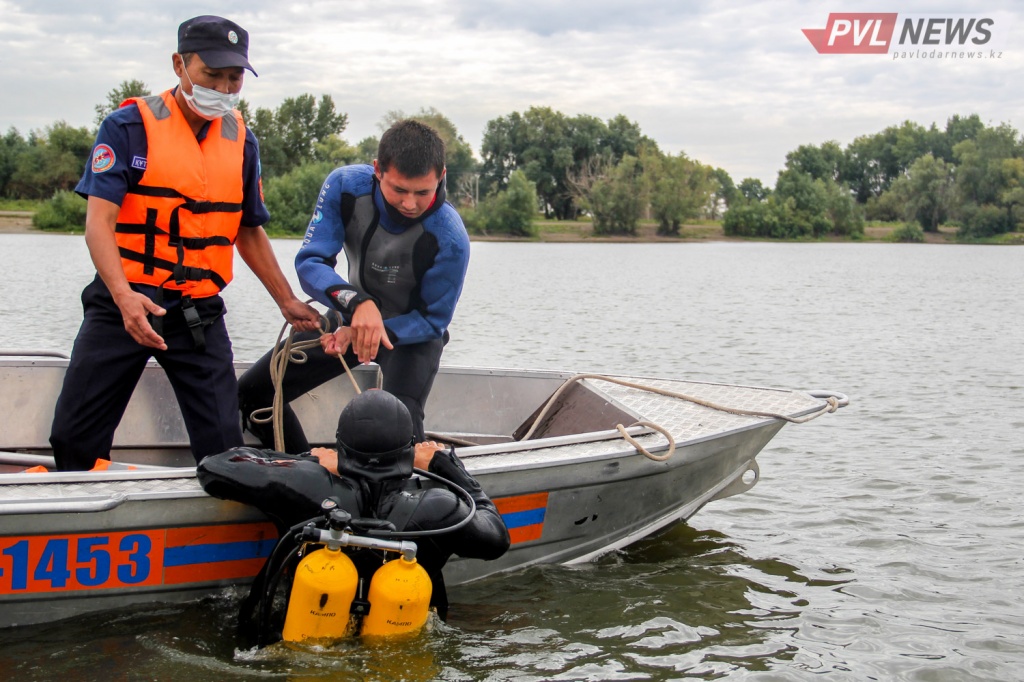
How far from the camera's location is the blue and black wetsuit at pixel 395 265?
15.3ft

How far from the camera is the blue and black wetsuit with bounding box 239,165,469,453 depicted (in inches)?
184

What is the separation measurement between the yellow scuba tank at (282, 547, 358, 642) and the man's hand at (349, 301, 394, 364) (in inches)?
36.2

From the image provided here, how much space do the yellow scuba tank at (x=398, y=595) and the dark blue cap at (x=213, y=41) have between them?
190 centimetres

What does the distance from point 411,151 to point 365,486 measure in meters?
1.36

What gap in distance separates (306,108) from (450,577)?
88.9 meters

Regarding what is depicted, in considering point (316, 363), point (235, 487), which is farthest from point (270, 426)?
point (235, 487)

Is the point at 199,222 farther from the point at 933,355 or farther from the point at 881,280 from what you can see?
the point at 881,280

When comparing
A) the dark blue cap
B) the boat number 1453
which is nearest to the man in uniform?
the dark blue cap

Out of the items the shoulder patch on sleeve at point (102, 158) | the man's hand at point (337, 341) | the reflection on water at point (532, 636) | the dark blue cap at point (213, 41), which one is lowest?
the reflection on water at point (532, 636)

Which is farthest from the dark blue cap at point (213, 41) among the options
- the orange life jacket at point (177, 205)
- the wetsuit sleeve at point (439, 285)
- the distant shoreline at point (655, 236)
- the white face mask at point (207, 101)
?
the distant shoreline at point (655, 236)

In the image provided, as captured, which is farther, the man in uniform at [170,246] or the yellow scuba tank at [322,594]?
the man in uniform at [170,246]

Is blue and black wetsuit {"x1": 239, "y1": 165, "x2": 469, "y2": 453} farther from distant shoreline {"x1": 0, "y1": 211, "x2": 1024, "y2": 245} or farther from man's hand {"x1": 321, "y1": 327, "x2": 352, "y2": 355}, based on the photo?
distant shoreline {"x1": 0, "y1": 211, "x2": 1024, "y2": 245}

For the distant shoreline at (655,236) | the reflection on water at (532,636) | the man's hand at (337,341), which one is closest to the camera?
the reflection on water at (532,636)

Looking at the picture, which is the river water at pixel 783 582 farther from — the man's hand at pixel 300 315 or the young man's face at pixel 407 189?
the young man's face at pixel 407 189
